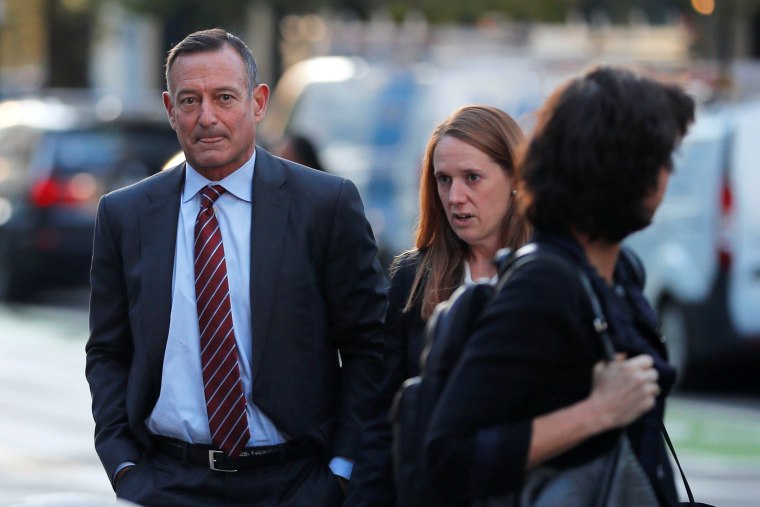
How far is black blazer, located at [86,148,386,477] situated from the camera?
410cm

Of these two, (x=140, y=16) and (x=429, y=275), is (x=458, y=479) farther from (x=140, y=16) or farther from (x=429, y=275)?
(x=140, y=16)

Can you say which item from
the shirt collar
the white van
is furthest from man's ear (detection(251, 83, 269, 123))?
the white van

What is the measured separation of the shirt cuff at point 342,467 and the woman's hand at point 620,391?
1396mm

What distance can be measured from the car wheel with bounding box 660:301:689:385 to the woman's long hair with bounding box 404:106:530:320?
8.28 meters

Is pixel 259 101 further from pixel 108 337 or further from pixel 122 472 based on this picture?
pixel 122 472

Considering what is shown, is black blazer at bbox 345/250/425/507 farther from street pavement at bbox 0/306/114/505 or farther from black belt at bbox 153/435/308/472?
street pavement at bbox 0/306/114/505

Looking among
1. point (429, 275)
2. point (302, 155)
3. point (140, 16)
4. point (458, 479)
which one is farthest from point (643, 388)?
point (140, 16)

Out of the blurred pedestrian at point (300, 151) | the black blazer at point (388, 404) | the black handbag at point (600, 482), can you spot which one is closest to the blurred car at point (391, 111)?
the blurred pedestrian at point (300, 151)

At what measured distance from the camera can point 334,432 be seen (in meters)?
4.22

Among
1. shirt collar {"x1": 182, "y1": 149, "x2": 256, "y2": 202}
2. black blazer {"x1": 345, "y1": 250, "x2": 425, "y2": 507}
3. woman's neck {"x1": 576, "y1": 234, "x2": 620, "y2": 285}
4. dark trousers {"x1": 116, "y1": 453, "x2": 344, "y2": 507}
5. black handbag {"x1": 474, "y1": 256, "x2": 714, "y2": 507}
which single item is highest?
woman's neck {"x1": 576, "y1": 234, "x2": 620, "y2": 285}

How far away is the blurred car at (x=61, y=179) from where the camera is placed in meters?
17.0

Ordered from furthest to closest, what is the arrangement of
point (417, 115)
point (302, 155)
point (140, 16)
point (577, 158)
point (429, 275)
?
point (140, 16)
point (417, 115)
point (302, 155)
point (429, 275)
point (577, 158)

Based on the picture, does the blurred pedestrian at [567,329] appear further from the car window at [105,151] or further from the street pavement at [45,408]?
the car window at [105,151]

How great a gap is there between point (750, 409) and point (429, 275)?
26.9 feet
